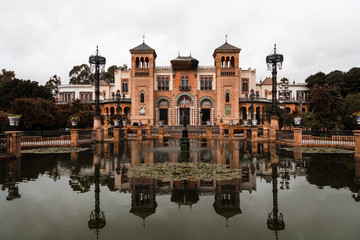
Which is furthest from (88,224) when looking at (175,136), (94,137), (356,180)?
(175,136)

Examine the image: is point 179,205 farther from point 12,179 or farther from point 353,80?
point 353,80

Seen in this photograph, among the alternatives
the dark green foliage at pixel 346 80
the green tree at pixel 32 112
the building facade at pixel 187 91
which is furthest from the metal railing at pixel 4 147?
the dark green foliage at pixel 346 80

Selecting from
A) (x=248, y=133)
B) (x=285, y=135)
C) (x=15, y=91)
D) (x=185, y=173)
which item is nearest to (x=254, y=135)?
(x=248, y=133)

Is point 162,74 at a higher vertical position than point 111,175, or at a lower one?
higher

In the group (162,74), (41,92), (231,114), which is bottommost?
(231,114)

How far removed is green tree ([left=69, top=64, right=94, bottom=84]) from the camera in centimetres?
7069

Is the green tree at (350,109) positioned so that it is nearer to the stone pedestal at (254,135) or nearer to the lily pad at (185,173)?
the stone pedestal at (254,135)

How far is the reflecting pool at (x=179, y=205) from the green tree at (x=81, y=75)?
67.2m

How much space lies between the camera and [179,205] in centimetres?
522

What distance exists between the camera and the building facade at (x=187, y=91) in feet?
148

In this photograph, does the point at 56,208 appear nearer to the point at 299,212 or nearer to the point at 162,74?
the point at 299,212

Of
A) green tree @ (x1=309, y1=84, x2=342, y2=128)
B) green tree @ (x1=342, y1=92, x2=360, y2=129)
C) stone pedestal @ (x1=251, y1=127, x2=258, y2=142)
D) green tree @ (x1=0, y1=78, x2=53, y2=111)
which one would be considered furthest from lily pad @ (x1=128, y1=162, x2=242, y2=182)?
green tree @ (x1=0, y1=78, x2=53, y2=111)

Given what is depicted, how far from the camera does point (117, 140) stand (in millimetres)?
22594

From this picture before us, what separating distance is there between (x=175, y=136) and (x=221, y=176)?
75.0 feet
